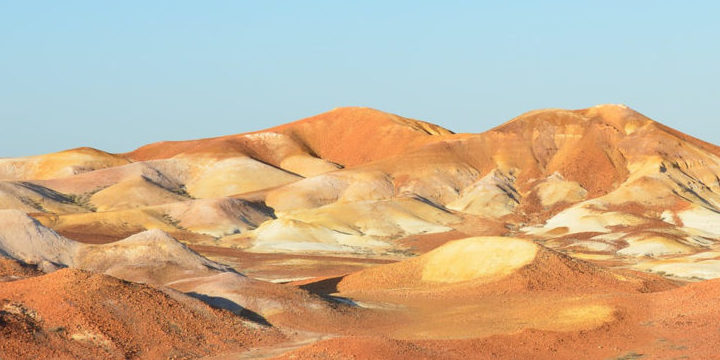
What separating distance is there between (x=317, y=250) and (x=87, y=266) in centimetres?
4132

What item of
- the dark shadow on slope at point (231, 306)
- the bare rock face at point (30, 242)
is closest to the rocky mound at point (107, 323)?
the dark shadow on slope at point (231, 306)

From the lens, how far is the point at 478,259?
56406 mm

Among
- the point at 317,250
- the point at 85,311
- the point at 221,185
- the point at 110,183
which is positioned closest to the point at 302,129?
the point at 221,185

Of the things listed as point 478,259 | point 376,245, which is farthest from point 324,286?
point 376,245

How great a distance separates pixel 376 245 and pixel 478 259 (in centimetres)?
4760

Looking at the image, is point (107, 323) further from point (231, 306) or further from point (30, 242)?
point (30, 242)

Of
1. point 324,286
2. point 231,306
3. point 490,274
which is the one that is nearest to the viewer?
point 231,306

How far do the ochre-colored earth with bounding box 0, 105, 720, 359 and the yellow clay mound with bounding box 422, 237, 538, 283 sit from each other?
127 millimetres

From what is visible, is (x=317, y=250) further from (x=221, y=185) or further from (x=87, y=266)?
(x=221, y=185)

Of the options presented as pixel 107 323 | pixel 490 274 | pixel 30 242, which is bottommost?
pixel 107 323

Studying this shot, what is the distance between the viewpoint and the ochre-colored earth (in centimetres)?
3528

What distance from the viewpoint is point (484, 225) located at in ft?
387

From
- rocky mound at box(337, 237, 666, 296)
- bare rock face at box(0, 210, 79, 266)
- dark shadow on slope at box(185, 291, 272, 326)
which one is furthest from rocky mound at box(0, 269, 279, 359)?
bare rock face at box(0, 210, 79, 266)

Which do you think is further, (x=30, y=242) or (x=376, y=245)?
(x=376, y=245)
